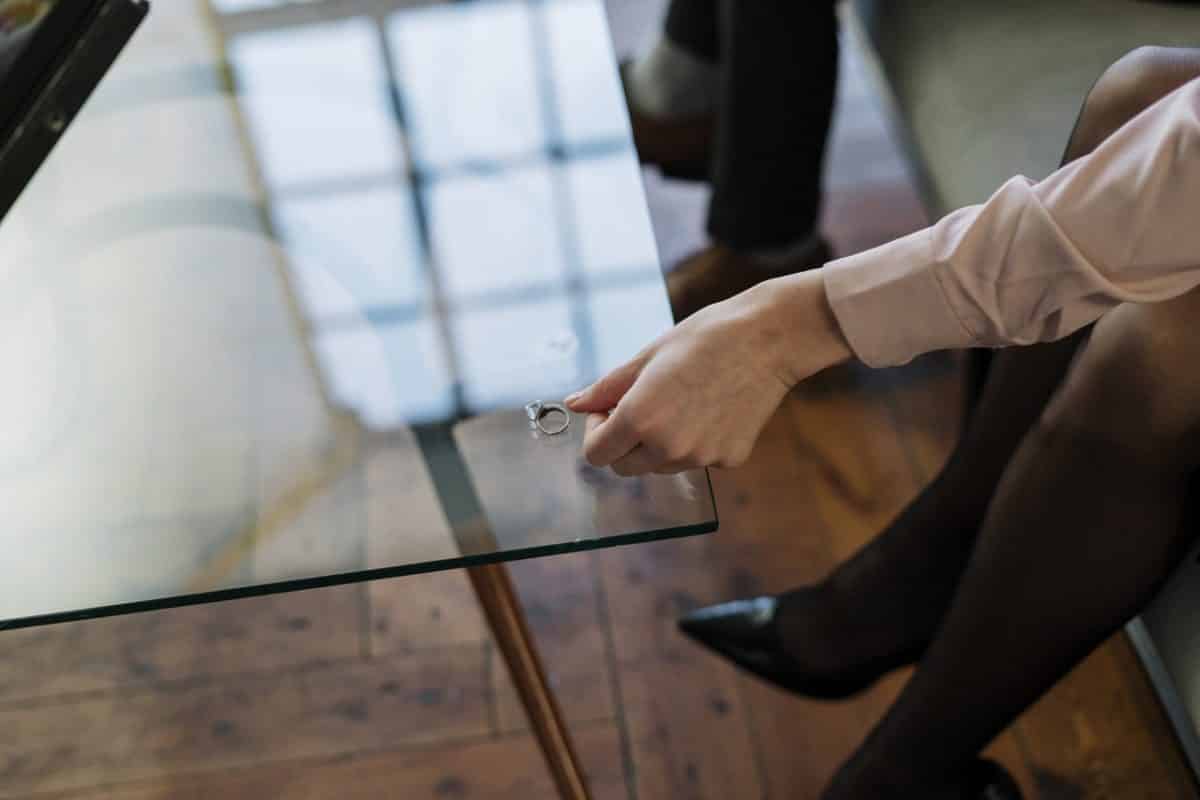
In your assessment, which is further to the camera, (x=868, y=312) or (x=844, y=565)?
(x=844, y=565)

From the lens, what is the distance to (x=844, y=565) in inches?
35.0

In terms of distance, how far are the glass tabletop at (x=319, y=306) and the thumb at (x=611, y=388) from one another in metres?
0.03

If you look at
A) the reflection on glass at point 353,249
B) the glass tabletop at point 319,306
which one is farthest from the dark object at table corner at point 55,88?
the reflection on glass at point 353,249

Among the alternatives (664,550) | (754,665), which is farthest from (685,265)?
(754,665)

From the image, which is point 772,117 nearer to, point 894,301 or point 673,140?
point 673,140

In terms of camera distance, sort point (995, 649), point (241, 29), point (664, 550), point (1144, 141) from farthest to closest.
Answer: point (664, 550) → point (241, 29) → point (995, 649) → point (1144, 141)

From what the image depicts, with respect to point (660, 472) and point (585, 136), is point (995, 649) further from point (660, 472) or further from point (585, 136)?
point (585, 136)

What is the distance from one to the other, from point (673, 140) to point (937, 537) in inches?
22.8

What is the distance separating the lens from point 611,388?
63 cm

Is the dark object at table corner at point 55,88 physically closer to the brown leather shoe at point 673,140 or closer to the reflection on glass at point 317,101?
the reflection on glass at point 317,101

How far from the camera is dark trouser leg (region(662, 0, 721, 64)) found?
1.19 meters

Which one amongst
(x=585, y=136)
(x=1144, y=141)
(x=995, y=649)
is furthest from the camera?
(x=585, y=136)

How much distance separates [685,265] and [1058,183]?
0.56m

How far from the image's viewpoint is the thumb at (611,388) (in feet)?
2.07
